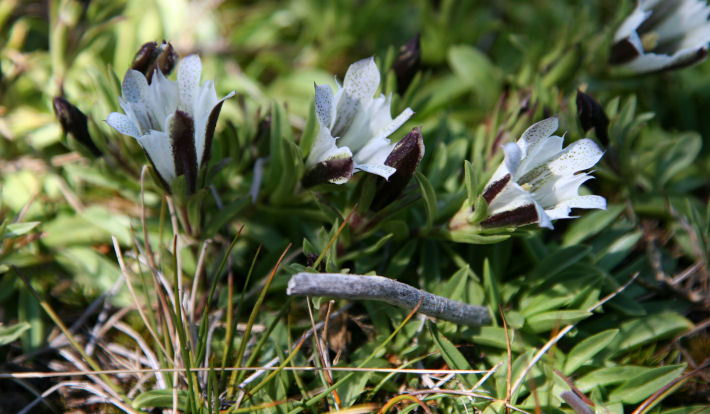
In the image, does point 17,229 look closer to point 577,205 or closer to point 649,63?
point 577,205

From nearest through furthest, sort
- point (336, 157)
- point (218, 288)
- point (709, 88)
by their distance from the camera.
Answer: point (336, 157), point (218, 288), point (709, 88)

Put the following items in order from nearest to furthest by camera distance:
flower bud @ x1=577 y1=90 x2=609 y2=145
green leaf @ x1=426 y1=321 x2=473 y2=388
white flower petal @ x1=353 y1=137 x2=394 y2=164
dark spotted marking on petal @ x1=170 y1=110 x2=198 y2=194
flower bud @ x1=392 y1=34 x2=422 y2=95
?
dark spotted marking on petal @ x1=170 y1=110 x2=198 y2=194
white flower petal @ x1=353 y1=137 x2=394 y2=164
green leaf @ x1=426 y1=321 x2=473 y2=388
flower bud @ x1=577 y1=90 x2=609 y2=145
flower bud @ x1=392 y1=34 x2=422 y2=95

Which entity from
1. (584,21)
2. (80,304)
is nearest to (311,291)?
(80,304)

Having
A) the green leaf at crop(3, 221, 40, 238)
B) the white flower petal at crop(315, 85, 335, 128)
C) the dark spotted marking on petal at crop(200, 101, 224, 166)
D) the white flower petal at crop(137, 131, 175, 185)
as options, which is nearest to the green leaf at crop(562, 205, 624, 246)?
the white flower petal at crop(315, 85, 335, 128)

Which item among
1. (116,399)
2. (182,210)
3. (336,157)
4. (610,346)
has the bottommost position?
(610,346)

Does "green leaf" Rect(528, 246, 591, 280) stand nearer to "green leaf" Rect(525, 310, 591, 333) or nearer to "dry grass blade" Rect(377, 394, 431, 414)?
"green leaf" Rect(525, 310, 591, 333)

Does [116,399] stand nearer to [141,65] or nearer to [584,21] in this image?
[141,65]

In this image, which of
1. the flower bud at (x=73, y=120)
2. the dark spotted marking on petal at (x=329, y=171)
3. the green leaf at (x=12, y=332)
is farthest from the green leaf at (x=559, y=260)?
the green leaf at (x=12, y=332)
